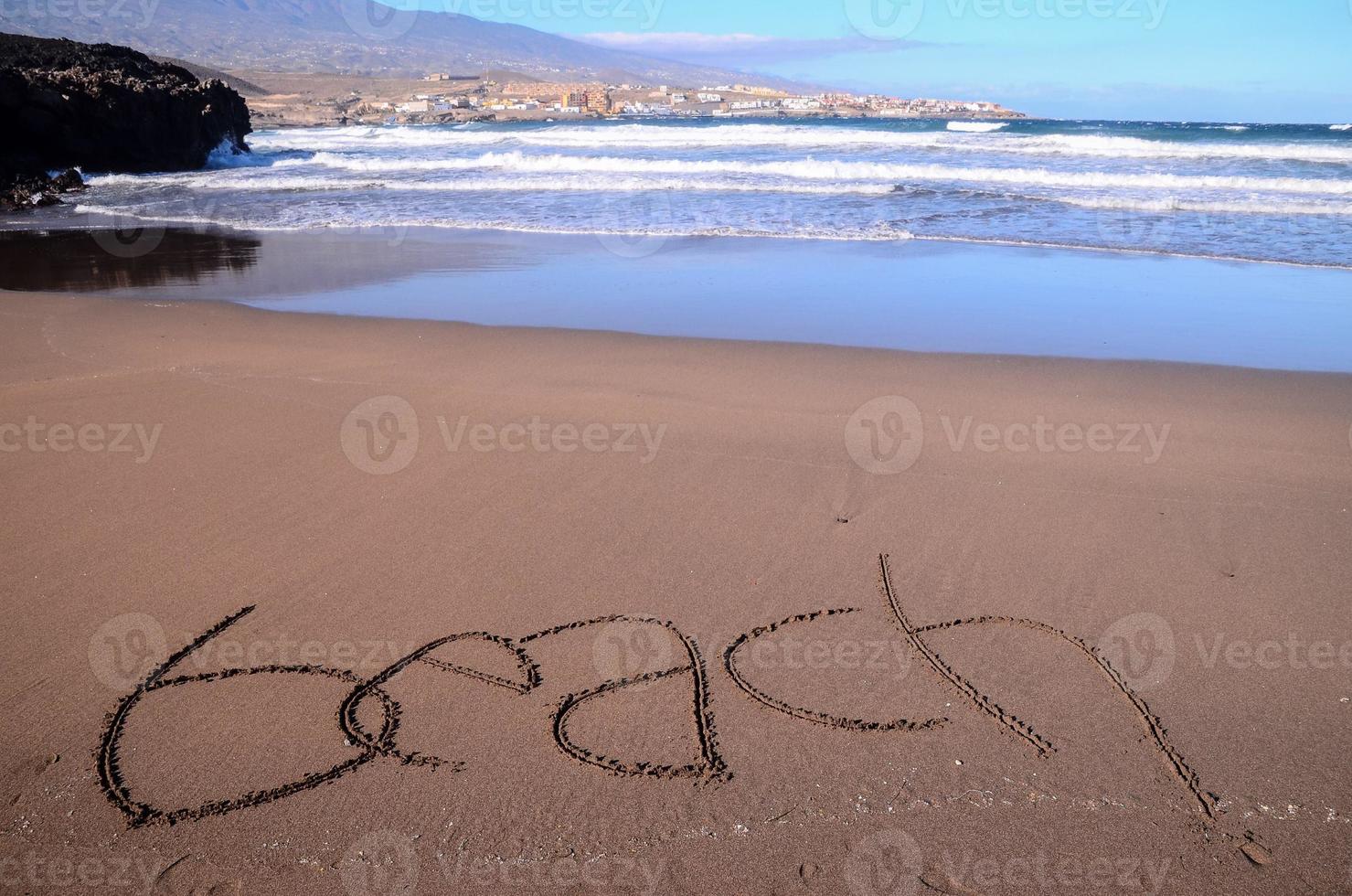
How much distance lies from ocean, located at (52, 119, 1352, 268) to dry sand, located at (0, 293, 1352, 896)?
770 centimetres

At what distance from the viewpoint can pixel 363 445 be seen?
201 inches

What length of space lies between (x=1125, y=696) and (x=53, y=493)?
5.29m

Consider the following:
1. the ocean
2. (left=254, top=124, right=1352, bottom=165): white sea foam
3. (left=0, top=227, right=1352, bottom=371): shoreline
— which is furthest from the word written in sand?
(left=254, top=124, right=1352, bottom=165): white sea foam

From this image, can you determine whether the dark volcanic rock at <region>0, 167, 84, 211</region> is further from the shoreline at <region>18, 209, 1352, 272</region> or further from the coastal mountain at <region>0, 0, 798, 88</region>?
the coastal mountain at <region>0, 0, 798, 88</region>

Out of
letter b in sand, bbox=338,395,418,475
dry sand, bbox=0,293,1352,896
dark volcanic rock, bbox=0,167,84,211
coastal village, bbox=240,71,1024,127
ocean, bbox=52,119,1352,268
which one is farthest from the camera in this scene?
coastal village, bbox=240,71,1024,127

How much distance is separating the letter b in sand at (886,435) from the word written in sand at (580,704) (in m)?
1.49

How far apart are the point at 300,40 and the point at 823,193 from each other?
387 feet

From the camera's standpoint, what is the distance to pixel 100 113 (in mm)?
26562

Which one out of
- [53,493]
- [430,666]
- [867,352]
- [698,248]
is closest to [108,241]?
[698,248]

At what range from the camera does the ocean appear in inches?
526

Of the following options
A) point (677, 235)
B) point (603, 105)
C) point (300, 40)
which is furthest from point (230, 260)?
point (300, 40)

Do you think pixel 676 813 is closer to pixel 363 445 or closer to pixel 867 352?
pixel 363 445

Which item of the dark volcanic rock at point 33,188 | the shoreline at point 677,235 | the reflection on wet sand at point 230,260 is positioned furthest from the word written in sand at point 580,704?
the dark volcanic rock at point 33,188

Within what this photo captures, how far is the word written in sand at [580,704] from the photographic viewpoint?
2607mm
